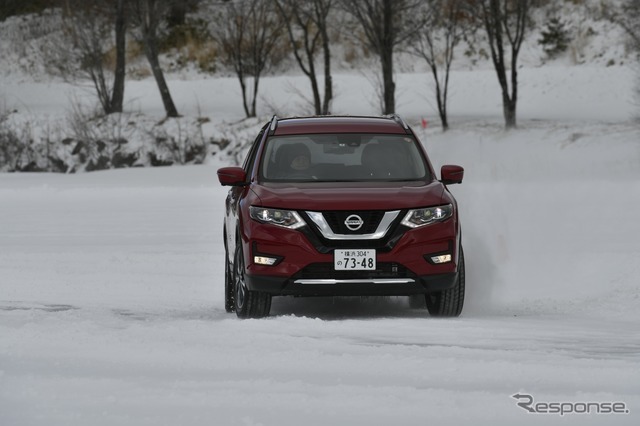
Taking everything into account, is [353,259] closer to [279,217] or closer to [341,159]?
[279,217]

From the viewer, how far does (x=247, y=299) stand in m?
9.80

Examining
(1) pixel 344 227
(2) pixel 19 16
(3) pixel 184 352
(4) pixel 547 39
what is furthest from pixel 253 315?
(2) pixel 19 16

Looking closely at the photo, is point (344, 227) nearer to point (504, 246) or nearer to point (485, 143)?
point (504, 246)

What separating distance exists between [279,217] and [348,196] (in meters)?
0.55

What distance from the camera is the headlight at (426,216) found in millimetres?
9422

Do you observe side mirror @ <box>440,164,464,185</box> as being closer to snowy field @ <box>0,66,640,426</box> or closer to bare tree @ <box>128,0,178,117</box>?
snowy field @ <box>0,66,640,426</box>

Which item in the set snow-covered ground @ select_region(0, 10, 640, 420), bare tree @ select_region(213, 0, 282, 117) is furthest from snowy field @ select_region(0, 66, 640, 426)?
bare tree @ select_region(213, 0, 282, 117)

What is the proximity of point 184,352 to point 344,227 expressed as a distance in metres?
2.12

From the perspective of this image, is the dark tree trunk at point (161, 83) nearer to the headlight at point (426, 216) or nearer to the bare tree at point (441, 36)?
the bare tree at point (441, 36)

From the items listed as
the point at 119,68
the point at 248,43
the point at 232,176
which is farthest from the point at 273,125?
the point at 248,43

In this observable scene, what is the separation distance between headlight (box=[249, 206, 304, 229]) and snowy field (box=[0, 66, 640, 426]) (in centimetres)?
70

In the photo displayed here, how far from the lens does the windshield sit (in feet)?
34.2

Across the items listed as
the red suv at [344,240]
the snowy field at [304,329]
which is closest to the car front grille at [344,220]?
the red suv at [344,240]

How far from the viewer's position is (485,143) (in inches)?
1489
